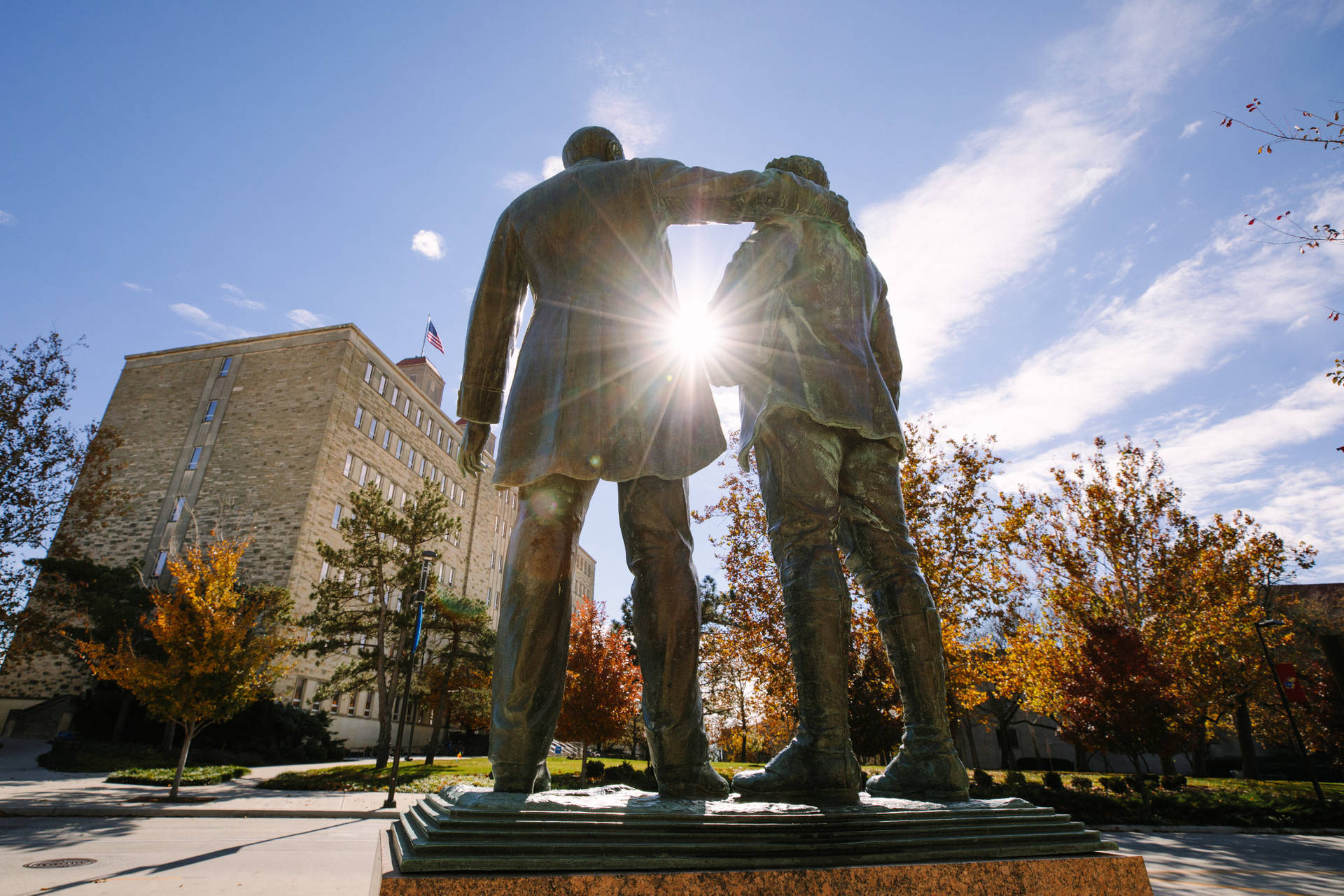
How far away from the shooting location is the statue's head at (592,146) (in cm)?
313

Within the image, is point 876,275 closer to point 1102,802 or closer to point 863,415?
point 863,415

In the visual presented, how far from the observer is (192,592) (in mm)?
15266

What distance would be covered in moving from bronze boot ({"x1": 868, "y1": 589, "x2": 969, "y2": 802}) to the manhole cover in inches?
370

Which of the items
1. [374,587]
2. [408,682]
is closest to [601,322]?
[408,682]

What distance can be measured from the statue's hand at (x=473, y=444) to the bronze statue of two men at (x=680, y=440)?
0.05 ft

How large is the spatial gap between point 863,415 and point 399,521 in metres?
27.7

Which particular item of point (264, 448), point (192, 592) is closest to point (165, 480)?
point (264, 448)

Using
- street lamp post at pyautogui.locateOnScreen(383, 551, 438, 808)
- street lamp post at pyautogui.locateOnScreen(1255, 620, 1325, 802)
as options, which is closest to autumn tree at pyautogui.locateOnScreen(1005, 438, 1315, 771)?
street lamp post at pyautogui.locateOnScreen(1255, 620, 1325, 802)

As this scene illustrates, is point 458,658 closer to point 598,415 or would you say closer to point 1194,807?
point 1194,807

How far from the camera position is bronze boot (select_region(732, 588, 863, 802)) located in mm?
2162

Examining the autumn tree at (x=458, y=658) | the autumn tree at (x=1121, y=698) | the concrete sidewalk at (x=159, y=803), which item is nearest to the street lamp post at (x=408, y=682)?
the concrete sidewalk at (x=159, y=803)

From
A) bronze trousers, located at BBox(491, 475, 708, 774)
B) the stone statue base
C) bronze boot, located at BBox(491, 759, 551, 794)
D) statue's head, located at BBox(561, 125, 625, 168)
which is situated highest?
statue's head, located at BBox(561, 125, 625, 168)

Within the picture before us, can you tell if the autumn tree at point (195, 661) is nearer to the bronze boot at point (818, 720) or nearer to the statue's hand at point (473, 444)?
the statue's hand at point (473, 444)

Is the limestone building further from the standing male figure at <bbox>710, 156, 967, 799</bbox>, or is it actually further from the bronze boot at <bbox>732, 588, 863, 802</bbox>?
the bronze boot at <bbox>732, 588, 863, 802</bbox>
